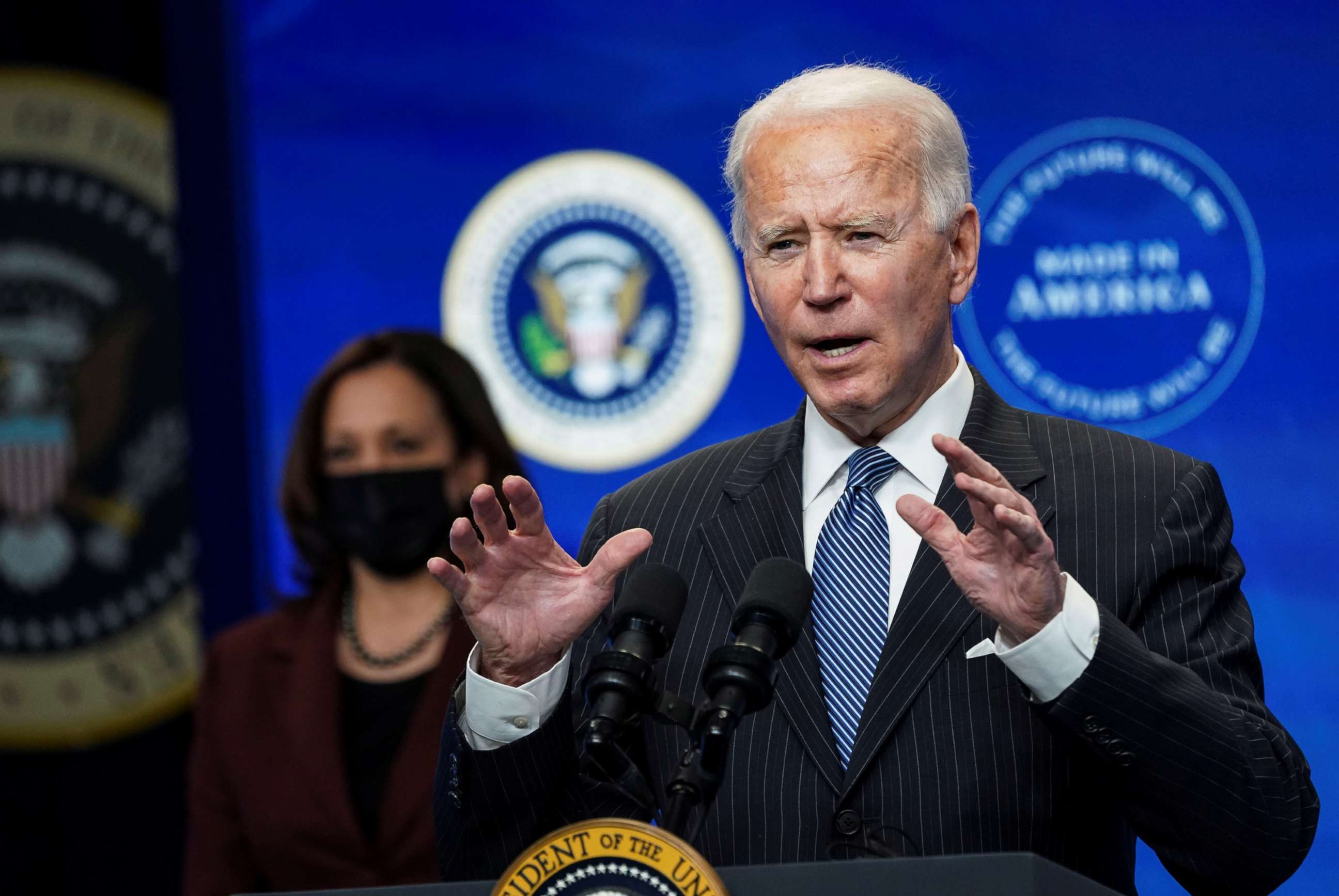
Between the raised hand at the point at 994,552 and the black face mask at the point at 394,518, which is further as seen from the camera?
the black face mask at the point at 394,518

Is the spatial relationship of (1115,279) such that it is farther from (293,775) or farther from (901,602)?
(293,775)

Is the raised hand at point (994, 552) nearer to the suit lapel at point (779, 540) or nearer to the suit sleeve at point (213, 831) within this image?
the suit lapel at point (779, 540)

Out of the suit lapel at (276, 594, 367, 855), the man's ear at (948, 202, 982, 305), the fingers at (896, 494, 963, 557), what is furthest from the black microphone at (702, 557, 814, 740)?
the suit lapel at (276, 594, 367, 855)

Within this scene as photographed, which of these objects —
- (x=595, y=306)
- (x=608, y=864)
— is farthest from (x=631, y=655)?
(x=595, y=306)

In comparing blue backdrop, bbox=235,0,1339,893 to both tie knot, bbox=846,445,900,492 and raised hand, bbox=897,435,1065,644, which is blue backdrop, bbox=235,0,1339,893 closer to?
tie knot, bbox=846,445,900,492

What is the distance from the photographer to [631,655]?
49.4 inches

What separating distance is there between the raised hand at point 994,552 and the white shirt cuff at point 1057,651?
1 centimetres

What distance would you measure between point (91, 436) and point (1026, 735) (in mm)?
3669

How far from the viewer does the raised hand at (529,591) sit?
1.43 m

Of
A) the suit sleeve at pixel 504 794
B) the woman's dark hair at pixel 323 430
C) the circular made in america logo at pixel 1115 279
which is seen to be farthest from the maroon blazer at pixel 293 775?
the circular made in america logo at pixel 1115 279

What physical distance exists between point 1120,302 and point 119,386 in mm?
3014

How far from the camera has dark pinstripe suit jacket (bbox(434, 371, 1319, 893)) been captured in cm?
141

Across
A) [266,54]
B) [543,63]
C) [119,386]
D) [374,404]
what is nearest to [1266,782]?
[374,404]

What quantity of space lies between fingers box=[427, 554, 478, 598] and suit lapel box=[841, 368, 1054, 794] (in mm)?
450
